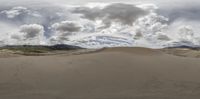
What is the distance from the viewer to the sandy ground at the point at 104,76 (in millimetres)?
8383

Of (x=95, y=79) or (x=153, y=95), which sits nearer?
(x=153, y=95)

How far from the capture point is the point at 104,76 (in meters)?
9.56

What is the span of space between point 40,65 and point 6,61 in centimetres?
103

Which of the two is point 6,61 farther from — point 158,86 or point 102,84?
point 158,86

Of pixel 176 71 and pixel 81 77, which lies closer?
pixel 81 77

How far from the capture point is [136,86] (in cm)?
891

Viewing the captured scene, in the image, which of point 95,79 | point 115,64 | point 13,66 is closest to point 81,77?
point 95,79

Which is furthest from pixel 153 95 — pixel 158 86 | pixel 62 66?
pixel 62 66

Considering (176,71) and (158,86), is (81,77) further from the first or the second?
(176,71)

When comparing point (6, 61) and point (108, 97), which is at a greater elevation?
point (6, 61)

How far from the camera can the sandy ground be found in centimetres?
838

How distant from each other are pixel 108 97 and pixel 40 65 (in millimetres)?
2856

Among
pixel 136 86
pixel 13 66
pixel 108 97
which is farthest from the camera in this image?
pixel 13 66

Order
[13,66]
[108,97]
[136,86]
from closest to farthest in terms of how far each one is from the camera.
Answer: [108,97] < [136,86] < [13,66]
